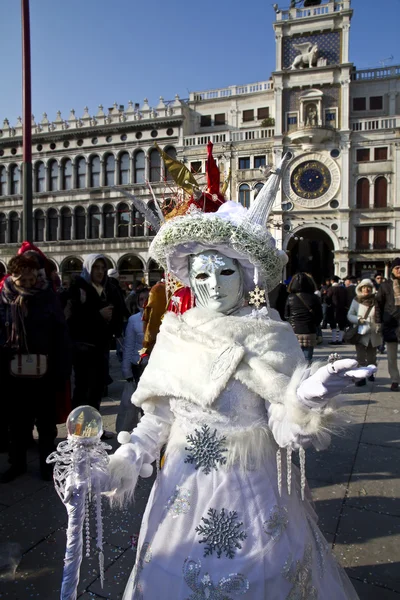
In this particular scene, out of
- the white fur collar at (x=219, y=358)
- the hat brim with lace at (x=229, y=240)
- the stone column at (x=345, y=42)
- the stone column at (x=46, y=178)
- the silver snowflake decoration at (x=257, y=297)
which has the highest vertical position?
the stone column at (x=345, y=42)

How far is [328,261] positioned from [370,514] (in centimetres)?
2351

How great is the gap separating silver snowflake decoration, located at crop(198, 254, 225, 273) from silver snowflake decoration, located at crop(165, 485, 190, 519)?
0.84 m

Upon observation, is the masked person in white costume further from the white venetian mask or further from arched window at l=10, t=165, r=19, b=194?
arched window at l=10, t=165, r=19, b=194

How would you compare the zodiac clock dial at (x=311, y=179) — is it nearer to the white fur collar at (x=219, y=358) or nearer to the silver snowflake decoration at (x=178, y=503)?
the white fur collar at (x=219, y=358)

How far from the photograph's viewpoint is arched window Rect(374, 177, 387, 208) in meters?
22.1

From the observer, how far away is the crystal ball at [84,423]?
1.14 m

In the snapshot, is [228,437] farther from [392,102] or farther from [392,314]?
[392,102]

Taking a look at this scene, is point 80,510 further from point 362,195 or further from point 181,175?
point 362,195

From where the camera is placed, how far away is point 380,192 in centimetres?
2219

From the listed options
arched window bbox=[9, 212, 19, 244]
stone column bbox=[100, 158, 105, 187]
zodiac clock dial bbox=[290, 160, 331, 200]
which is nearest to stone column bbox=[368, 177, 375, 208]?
zodiac clock dial bbox=[290, 160, 331, 200]

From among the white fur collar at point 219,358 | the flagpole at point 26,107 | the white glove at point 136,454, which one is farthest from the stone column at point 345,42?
the white glove at point 136,454

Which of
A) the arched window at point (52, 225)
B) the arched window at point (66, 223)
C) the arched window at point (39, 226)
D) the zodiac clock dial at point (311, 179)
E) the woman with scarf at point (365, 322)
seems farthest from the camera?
the arched window at point (39, 226)

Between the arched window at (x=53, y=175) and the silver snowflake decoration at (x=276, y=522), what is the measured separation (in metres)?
30.7

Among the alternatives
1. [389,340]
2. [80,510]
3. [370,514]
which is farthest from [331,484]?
[389,340]
